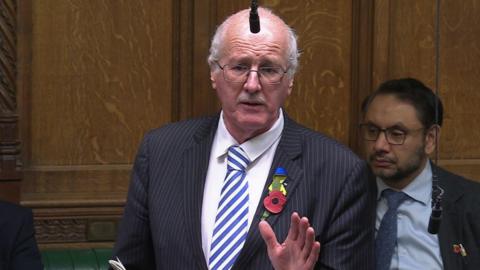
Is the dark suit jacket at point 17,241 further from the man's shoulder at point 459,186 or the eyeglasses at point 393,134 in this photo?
the man's shoulder at point 459,186

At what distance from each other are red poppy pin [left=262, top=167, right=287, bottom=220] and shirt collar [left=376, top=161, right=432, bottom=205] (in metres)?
1.12

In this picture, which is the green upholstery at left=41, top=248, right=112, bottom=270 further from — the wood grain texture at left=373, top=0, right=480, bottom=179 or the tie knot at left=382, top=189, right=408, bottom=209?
the wood grain texture at left=373, top=0, right=480, bottom=179

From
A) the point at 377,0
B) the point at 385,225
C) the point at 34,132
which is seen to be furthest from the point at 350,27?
the point at 34,132

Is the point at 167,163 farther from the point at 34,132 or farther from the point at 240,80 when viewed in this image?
the point at 34,132

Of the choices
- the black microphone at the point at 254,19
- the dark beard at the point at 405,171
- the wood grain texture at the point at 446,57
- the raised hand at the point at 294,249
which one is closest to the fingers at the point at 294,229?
the raised hand at the point at 294,249

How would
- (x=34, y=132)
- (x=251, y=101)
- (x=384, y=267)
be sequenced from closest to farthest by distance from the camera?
(x=251, y=101), (x=384, y=267), (x=34, y=132)

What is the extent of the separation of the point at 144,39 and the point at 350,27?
832 mm

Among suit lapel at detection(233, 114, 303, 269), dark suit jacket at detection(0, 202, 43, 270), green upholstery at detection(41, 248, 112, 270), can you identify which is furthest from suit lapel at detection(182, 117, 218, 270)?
green upholstery at detection(41, 248, 112, 270)

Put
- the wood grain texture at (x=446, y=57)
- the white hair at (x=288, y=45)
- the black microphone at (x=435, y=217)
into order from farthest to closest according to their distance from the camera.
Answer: the wood grain texture at (x=446, y=57) < the black microphone at (x=435, y=217) < the white hair at (x=288, y=45)

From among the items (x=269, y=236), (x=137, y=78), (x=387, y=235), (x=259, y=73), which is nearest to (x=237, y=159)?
(x=259, y=73)

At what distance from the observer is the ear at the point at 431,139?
15.1 ft

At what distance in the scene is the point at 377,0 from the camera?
16.6ft

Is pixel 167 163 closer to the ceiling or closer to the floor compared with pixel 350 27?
closer to the floor

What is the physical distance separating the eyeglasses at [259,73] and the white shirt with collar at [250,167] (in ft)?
0.57
